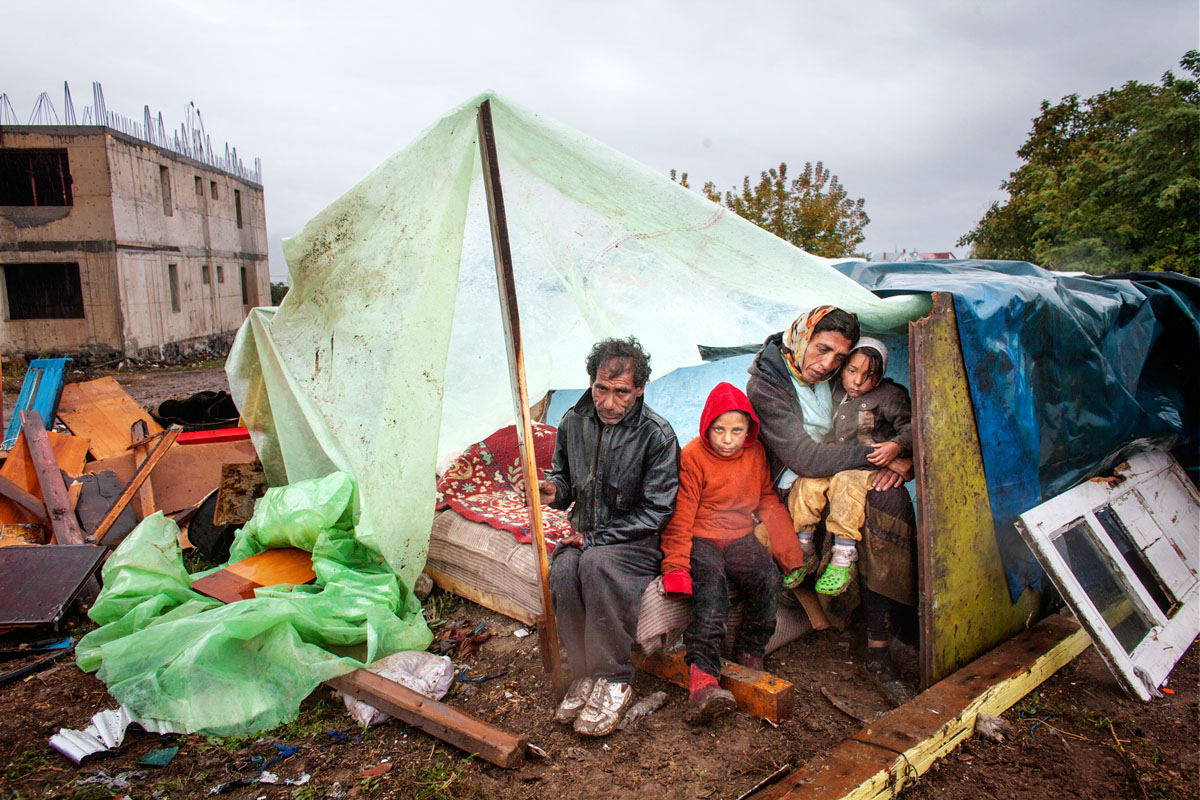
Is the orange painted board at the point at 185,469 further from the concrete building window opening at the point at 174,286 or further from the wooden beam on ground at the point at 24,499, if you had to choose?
the concrete building window opening at the point at 174,286

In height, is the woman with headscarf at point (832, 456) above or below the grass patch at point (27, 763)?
above

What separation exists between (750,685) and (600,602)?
2.08 feet

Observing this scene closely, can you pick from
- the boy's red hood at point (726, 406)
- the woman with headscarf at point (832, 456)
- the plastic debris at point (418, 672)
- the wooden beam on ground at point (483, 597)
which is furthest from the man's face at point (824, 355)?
the plastic debris at point (418, 672)

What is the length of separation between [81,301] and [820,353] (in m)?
17.4

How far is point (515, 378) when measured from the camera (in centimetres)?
274

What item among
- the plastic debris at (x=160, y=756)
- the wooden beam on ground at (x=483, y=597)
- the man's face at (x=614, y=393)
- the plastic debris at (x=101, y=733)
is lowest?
the plastic debris at (x=160, y=756)

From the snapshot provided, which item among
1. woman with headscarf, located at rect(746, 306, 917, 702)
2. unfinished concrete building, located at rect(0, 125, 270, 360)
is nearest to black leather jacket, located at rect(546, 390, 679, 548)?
woman with headscarf, located at rect(746, 306, 917, 702)

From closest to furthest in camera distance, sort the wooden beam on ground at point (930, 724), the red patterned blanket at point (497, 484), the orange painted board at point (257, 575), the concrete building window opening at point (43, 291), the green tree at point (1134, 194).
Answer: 1. the wooden beam on ground at point (930, 724)
2. the orange painted board at point (257, 575)
3. the red patterned blanket at point (497, 484)
4. the green tree at point (1134, 194)
5. the concrete building window opening at point (43, 291)

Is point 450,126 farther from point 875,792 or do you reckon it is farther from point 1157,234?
point 1157,234

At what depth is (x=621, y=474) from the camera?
2938 mm

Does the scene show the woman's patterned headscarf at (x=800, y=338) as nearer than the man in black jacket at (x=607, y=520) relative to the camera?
No

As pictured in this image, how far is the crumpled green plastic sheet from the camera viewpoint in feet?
9.05

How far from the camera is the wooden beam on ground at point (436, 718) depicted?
244cm

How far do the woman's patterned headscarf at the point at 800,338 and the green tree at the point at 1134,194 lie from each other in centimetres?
1077
